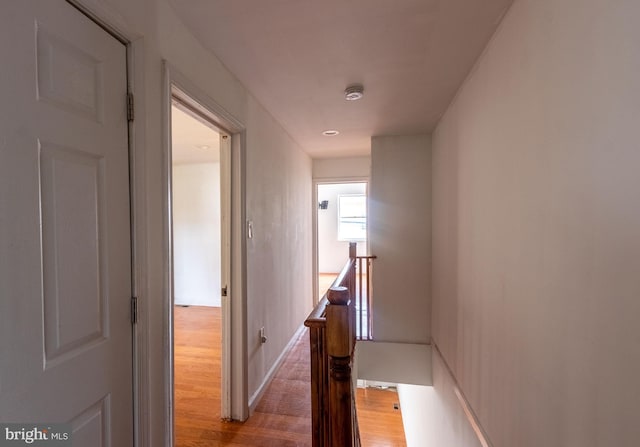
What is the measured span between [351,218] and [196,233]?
4915 mm

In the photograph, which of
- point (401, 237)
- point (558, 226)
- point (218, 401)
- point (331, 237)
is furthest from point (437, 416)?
point (331, 237)

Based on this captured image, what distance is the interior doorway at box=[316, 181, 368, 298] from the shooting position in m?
8.80

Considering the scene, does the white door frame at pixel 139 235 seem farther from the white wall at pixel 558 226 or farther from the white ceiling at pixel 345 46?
the white wall at pixel 558 226

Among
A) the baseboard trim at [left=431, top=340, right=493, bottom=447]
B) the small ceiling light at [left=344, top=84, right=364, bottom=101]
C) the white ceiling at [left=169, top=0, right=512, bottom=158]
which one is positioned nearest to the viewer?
the white ceiling at [left=169, top=0, right=512, bottom=158]

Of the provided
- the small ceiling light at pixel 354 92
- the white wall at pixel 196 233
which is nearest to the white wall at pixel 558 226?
the small ceiling light at pixel 354 92

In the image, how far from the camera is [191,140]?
143 inches

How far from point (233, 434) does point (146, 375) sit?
1.14 meters

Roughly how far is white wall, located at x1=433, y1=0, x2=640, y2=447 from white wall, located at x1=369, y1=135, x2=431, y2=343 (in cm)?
154

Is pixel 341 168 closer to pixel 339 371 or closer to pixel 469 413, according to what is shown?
pixel 469 413

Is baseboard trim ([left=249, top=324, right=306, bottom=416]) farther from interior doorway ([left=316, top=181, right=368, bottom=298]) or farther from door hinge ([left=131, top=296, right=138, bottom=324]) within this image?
interior doorway ([left=316, top=181, right=368, bottom=298])

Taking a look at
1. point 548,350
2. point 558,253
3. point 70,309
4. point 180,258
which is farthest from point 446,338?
point 180,258

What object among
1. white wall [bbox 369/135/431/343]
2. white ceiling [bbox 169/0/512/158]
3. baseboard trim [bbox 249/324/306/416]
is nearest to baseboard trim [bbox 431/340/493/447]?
white wall [bbox 369/135/431/343]

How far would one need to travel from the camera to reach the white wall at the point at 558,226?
0.81 meters

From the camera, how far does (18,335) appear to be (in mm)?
782
